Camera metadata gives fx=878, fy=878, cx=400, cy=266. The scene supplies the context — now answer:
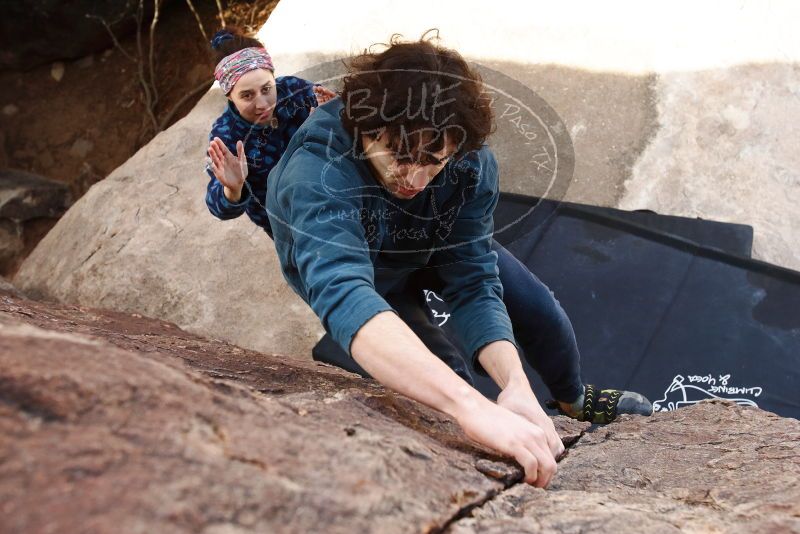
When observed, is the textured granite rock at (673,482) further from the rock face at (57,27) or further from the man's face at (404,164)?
the rock face at (57,27)

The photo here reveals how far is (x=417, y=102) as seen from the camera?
1445 millimetres

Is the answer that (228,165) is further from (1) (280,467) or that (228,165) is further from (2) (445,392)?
(1) (280,467)

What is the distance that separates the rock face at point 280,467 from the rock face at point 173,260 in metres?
1.39

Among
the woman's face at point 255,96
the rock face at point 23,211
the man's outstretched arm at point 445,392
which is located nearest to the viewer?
the man's outstretched arm at point 445,392

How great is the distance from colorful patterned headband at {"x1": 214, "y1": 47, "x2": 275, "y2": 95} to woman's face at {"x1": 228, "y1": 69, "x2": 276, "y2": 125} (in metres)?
0.03

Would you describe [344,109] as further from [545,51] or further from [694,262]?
[545,51]

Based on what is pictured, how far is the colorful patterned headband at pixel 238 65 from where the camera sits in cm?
222

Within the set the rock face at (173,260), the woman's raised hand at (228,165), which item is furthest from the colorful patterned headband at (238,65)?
the rock face at (173,260)

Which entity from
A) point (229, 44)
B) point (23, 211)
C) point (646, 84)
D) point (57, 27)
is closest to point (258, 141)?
point (229, 44)

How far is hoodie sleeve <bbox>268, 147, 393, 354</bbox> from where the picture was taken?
1.34 metres

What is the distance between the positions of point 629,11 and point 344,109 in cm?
240

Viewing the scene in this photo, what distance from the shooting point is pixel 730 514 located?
3.77 ft

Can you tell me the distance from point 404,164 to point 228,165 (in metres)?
0.64

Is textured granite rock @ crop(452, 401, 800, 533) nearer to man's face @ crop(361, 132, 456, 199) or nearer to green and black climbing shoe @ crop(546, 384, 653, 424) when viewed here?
green and black climbing shoe @ crop(546, 384, 653, 424)
